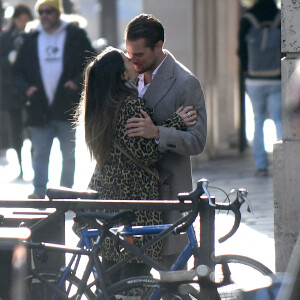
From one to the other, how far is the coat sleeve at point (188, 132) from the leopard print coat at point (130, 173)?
0.07 meters

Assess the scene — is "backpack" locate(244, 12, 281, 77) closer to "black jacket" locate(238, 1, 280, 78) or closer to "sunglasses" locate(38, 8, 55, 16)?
"black jacket" locate(238, 1, 280, 78)

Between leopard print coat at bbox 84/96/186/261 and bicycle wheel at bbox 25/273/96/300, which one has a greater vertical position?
leopard print coat at bbox 84/96/186/261

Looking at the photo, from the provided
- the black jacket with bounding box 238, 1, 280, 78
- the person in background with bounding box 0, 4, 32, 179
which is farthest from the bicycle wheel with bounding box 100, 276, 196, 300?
the person in background with bounding box 0, 4, 32, 179

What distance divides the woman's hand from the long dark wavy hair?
10.7 inches

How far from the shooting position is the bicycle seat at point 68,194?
5.09 m

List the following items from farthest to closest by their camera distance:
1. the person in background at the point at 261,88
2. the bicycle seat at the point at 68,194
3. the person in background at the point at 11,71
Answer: the person in background at the point at 11,71 → the person in background at the point at 261,88 → the bicycle seat at the point at 68,194

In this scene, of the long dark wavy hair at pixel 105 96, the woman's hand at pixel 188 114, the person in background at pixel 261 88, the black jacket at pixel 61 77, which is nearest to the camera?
the long dark wavy hair at pixel 105 96

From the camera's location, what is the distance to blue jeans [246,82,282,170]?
12.1m

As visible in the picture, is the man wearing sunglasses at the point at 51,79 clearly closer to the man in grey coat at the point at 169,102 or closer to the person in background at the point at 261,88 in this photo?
the person in background at the point at 261,88

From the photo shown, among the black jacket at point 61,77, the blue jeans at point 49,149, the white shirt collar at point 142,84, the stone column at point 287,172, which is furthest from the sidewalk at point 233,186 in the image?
the stone column at point 287,172

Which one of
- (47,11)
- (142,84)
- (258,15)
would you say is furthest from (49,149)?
(142,84)

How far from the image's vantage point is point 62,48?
980cm

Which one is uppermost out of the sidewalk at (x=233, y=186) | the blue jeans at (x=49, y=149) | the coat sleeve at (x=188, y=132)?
the coat sleeve at (x=188, y=132)

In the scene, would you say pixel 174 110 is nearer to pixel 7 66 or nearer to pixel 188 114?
pixel 188 114
